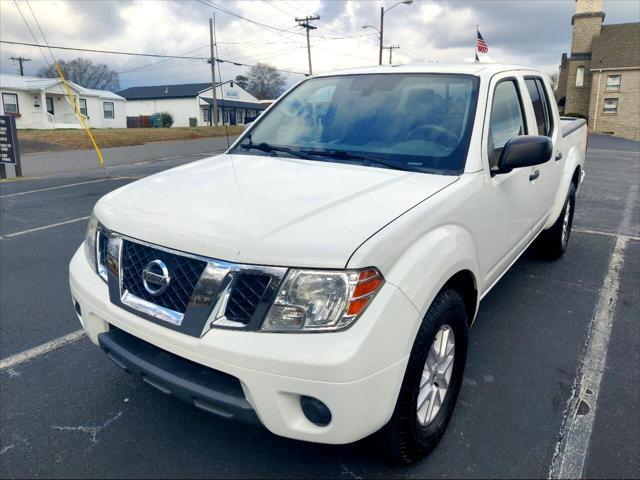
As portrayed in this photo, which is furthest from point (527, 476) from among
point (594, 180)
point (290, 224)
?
point (594, 180)

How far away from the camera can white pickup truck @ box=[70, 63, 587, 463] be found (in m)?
1.90

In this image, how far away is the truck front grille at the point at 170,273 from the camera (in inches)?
81.2

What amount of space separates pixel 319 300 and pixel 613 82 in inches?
1974

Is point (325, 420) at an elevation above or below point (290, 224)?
below

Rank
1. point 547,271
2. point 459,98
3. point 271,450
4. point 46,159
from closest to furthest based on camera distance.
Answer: point 271,450, point 459,98, point 547,271, point 46,159

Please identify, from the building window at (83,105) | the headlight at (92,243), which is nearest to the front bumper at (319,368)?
the headlight at (92,243)

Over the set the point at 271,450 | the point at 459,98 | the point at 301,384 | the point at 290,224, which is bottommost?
the point at 271,450

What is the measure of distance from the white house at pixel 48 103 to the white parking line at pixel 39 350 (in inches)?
1556

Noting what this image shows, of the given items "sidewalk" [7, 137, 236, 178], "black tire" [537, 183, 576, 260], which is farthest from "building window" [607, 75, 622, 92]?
"black tire" [537, 183, 576, 260]

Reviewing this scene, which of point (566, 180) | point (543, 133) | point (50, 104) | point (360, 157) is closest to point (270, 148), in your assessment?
point (360, 157)

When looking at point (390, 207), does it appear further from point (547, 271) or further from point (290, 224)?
point (547, 271)

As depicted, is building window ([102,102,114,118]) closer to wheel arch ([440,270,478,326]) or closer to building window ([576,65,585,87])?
building window ([576,65,585,87])

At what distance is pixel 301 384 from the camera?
1829mm

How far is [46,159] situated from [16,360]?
17216 millimetres
